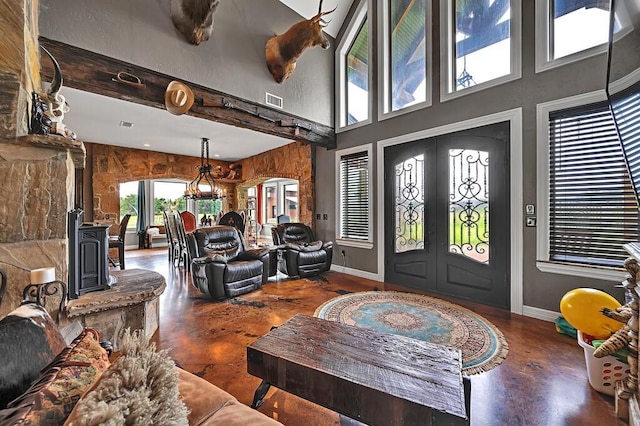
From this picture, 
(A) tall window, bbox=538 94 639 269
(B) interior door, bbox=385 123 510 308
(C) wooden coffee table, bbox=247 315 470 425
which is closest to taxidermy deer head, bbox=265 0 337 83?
(B) interior door, bbox=385 123 510 308

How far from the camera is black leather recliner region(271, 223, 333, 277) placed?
460 cm

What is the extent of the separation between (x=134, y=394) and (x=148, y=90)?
11.3ft

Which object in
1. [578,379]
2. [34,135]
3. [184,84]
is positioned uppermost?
[184,84]

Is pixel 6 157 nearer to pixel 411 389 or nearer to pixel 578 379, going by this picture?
pixel 411 389

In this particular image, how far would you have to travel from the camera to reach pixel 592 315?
1.91 m

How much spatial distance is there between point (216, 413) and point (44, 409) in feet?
1.50

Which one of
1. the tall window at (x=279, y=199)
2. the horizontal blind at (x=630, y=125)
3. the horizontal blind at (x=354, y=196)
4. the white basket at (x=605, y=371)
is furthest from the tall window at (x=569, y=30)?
the tall window at (x=279, y=199)

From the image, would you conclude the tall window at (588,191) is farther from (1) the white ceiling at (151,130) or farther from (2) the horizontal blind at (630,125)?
(1) the white ceiling at (151,130)

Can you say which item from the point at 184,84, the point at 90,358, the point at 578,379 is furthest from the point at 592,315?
the point at 184,84

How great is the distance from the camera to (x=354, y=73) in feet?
17.3

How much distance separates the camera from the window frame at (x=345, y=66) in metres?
4.73

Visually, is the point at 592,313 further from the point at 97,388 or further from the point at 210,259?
the point at 210,259

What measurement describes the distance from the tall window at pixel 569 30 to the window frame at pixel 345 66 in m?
2.34

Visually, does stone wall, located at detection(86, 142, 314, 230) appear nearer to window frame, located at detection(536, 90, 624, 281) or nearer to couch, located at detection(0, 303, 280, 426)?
window frame, located at detection(536, 90, 624, 281)
